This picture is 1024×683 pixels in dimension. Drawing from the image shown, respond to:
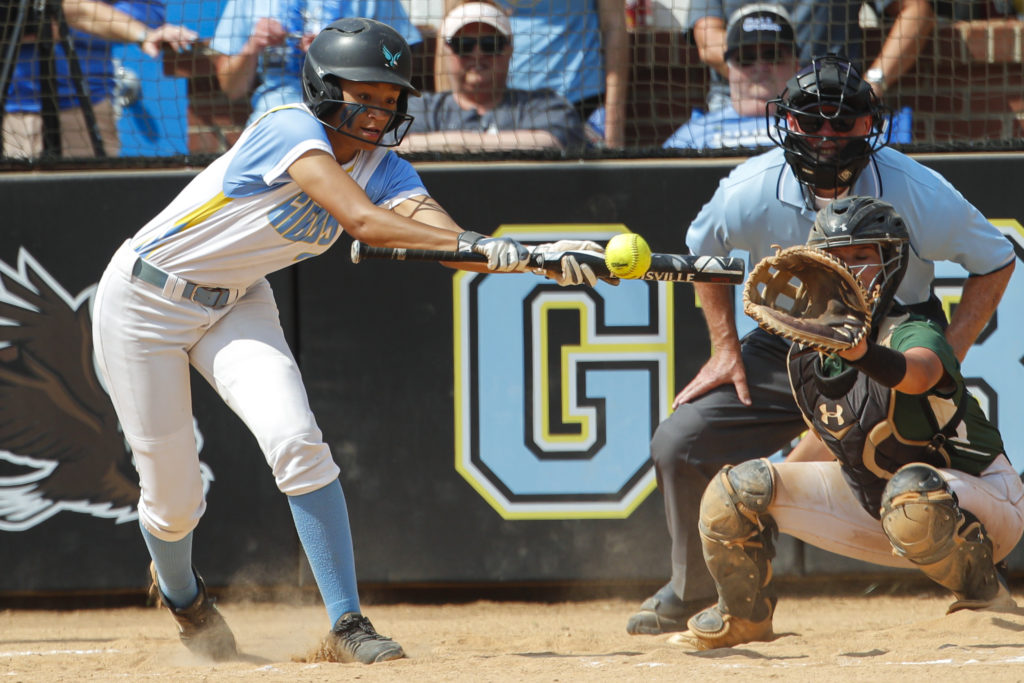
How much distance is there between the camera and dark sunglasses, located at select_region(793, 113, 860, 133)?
320 centimetres

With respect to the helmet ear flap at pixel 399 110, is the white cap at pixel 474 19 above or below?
above

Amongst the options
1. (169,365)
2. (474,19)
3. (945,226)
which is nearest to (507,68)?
(474,19)

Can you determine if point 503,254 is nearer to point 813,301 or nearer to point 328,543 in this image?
point 813,301

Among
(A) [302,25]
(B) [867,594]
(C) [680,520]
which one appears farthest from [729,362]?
(A) [302,25]

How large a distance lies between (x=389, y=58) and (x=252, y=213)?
533 mm

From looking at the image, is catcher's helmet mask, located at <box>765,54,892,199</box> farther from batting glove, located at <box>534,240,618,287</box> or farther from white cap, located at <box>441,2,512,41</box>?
white cap, located at <box>441,2,512,41</box>

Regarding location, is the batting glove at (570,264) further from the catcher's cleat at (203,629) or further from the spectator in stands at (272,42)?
the spectator in stands at (272,42)

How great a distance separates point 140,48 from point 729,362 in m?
2.77

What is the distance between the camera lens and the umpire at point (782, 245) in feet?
10.7

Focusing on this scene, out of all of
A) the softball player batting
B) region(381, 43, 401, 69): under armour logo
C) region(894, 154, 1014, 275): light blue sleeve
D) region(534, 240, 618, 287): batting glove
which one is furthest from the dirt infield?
region(381, 43, 401, 69): under armour logo

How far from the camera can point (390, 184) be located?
3131 millimetres

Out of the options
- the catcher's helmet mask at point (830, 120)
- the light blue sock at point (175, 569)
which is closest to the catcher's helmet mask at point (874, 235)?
the catcher's helmet mask at point (830, 120)

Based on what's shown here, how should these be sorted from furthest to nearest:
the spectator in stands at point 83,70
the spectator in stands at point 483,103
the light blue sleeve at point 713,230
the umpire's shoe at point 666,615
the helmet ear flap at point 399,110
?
1. the spectator in stands at point 83,70
2. the spectator in stands at point 483,103
3. the umpire's shoe at point 666,615
4. the light blue sleeve at point 713,230
5. the helmet ear flap at point 399,110

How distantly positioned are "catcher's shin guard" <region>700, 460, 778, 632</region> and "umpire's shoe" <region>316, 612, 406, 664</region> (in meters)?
0.86
